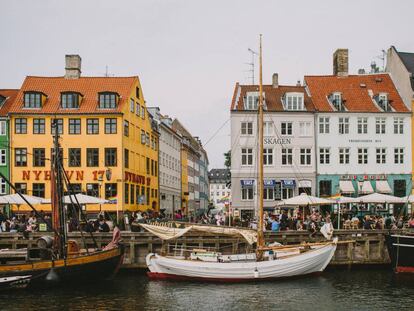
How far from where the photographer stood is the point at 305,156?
58562mm

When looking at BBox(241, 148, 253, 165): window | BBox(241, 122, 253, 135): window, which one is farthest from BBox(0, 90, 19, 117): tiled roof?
BBox(241, 148, 253, 165): window

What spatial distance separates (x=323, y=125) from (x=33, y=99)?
1075 inches

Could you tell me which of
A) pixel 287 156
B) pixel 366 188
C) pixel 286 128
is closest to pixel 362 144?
pixel 366 188

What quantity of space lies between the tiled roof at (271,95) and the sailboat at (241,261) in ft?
91.3

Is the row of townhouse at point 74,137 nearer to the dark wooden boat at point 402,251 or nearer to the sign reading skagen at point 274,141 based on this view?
the sign reading skagen at point 274,141

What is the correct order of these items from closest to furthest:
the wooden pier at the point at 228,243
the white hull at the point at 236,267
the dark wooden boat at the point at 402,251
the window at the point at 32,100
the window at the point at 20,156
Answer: the white hull at the point at 236,267 < the dark wooden boat at the point at 402,251 < the wooden pier at the point at 228,243 < the window at the point at 20,156 < the window at the point at 32,100

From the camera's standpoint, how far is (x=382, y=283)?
29.3 m

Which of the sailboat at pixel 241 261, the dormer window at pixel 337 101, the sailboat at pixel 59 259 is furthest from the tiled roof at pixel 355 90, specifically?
the sailboat at pixel 59 259

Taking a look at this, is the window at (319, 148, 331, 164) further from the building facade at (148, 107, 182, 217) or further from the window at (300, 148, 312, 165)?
the building facade at (148, 107, 182, 217)

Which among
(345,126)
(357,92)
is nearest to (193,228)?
(345,126)

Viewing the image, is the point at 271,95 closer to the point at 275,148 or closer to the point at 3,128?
the point at 275,148

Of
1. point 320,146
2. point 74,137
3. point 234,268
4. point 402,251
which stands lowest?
point 234,268

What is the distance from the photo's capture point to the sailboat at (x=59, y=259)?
2736 cm

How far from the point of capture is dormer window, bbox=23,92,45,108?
56.6m
